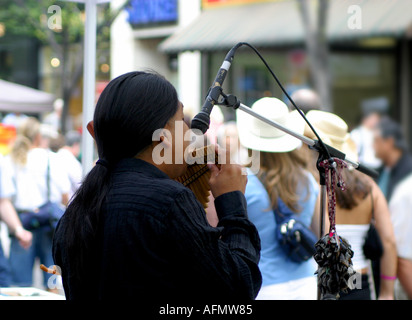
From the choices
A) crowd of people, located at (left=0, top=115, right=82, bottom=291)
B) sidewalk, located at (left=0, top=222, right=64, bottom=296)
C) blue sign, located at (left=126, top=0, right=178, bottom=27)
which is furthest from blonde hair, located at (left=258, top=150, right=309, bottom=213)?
blue sign, located at (left=126, top=0, right=178, bottom=27)

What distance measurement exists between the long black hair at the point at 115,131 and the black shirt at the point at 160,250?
0.12 ft

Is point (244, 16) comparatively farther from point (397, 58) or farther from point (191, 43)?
point (397, 58)

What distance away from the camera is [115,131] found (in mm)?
1784

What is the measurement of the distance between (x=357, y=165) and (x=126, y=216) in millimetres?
959

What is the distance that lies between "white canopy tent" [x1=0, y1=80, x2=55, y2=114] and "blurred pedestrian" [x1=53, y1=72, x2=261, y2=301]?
34.7 ft

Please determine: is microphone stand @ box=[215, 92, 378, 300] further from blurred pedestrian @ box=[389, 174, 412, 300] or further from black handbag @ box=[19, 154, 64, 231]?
black handbag @ box=[19, 154, 64, 231]

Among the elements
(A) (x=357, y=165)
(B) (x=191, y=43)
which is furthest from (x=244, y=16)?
(A) (x=357, y=165)

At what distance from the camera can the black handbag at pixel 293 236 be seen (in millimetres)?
3354

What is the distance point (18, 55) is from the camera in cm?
2291

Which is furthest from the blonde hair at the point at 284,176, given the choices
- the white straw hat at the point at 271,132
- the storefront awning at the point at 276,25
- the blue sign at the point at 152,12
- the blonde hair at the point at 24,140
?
the blue sign at the point at 152,12

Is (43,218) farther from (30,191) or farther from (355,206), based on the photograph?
(355,206)

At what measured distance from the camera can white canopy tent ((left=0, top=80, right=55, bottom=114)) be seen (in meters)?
11.9

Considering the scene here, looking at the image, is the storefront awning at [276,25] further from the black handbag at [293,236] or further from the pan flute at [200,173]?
the pan flute at [200,173]

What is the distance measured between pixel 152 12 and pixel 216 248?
13807 mm
